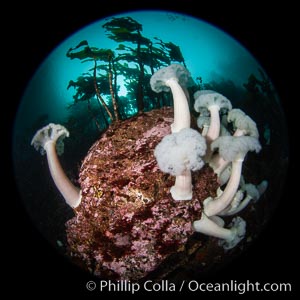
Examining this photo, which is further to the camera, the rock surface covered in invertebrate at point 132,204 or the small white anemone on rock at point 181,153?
the rock surface covered in invertebrate at point 132,204

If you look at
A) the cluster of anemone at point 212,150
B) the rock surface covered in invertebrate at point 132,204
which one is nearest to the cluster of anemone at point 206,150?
the cluster of anemone at point 212,150

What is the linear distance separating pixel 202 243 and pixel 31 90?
3.56 m

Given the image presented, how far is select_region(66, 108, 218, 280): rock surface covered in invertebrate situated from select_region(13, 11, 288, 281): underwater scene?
0.05ft

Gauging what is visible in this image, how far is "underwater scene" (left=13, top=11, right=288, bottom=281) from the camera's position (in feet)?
12.2

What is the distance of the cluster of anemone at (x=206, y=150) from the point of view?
3.42m

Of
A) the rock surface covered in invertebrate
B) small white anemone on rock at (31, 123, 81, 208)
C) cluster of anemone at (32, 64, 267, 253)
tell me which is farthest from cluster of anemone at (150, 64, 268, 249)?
small white anemone on rock at (31, 123, 81, 208)

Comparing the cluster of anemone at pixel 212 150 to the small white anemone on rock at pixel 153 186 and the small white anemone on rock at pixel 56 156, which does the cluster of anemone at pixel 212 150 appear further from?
the small white anemone on rock at pixel 56 156

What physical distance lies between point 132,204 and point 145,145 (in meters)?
0.82

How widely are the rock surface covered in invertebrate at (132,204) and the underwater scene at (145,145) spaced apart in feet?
0.05

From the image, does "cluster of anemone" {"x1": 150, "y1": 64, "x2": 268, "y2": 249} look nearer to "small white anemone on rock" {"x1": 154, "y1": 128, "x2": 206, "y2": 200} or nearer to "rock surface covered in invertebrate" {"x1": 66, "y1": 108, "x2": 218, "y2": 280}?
"small white anemone on rock" {"x1": 154, "y1": 128, "x2": 206, "y2": 200}

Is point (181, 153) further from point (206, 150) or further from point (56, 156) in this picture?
point (56, 156)

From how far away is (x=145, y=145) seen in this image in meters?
3.84

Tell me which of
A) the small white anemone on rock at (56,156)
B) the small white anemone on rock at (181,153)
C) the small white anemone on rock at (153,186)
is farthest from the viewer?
the small white anemone on rock at (56,156)

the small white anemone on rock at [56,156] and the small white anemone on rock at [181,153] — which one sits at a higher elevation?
the small white anemone on rock at [56,156]
